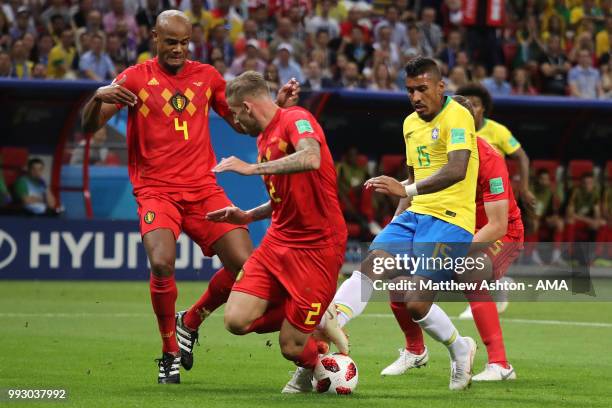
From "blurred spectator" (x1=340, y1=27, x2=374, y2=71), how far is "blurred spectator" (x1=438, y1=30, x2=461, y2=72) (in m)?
1.55

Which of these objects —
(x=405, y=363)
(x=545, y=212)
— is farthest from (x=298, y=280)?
(x=545, y=212)

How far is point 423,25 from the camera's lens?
23.4 metres

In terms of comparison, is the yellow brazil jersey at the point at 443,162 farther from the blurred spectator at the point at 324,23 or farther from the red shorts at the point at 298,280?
the blurred spectator at the point at 324,23

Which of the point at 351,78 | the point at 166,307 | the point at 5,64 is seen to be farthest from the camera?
the point at 351,78

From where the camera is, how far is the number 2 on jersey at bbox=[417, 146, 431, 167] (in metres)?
8.98

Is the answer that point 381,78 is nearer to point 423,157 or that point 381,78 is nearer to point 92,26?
point 92,26

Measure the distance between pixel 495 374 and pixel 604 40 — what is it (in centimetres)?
1696

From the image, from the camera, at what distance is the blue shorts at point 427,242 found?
864 centimetres

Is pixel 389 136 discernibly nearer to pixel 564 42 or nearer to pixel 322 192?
pixel 564 42

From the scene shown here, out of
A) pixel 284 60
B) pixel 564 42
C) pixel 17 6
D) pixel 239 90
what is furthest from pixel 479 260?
pixel 564 42

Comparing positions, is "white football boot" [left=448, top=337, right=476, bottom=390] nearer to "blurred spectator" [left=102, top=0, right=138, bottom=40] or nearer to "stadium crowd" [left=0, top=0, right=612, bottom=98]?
"stadium crowd" [left=0, top=0, right=612, bottom=98]

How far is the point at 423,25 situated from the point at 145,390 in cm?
1590

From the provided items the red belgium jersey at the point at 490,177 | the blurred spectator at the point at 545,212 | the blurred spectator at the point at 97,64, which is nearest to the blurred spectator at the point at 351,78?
the blurred spectator at the point at 545,212

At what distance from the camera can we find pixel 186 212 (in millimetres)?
9242
